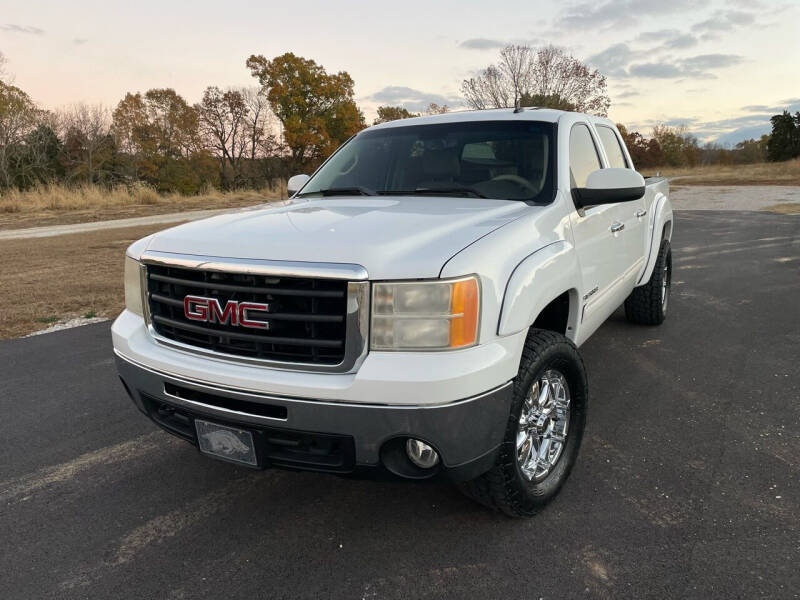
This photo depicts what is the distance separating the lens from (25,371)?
472 centimetres

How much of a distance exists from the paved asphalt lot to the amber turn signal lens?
36.4 inches

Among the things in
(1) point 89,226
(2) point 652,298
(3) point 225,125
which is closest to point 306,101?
(3) point 225,125

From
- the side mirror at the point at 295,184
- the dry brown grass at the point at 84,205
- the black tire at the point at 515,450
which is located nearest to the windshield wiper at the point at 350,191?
the side mirror at the point at 295,184

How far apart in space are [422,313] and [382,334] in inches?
6.4

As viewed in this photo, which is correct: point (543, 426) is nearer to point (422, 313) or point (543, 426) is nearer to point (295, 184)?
point (422, 313)

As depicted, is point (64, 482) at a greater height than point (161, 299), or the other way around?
point (161, 299)

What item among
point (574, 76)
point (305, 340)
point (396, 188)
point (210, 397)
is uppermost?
point (574, 76)

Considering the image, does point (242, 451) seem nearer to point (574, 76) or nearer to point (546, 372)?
point (546, 372)

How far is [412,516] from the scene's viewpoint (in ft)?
8.79

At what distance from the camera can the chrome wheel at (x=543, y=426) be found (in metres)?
2.59

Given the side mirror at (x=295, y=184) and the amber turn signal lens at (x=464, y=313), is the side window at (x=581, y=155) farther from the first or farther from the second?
the side mirror at (x=295, y=184)

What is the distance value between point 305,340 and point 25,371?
3.65m

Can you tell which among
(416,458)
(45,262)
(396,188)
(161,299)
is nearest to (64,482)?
(161,299)

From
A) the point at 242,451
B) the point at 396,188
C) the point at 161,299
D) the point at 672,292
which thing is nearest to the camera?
the point at 242,451
